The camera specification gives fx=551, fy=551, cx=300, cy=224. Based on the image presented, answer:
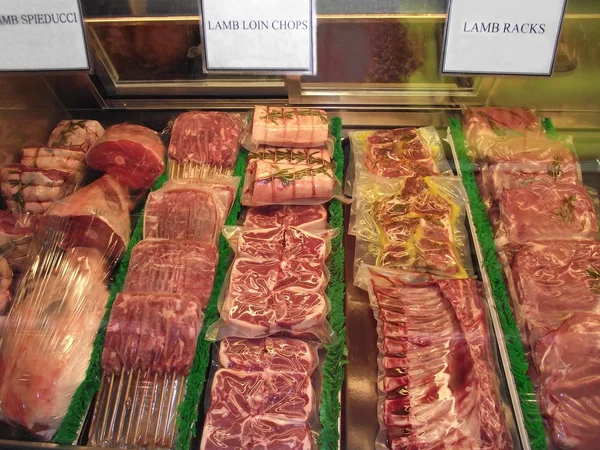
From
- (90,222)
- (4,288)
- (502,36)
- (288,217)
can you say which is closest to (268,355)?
(288,217)

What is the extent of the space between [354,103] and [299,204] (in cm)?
66

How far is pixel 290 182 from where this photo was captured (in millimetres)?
2531

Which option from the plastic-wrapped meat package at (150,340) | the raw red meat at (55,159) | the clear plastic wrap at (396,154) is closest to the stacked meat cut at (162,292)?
the plastic-wrapped meat package at (150,340)

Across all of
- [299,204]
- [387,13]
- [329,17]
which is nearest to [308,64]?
[329,17]

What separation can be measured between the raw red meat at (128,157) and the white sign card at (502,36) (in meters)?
1.43

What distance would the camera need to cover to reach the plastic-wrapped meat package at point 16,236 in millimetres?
2254

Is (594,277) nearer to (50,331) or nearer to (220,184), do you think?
(220,184)

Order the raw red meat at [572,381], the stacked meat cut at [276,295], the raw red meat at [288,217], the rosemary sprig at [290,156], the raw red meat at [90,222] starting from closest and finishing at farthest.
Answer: the raw red meat at [572,381] → the stacked meat cut at [276,295] → the raw red meat at [90,222] → the raw red meat at [288,217] → the rosemary sprig at [290,156]

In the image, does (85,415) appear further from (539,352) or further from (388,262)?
(539,352)

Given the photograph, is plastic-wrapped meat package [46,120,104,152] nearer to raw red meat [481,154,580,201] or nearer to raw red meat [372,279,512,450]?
raw red meat [372,279,512,450]

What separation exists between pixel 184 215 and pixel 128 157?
18.6 inches

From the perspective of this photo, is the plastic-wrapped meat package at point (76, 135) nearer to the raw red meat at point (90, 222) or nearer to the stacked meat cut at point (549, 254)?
the raw red meat at point (90, 222)

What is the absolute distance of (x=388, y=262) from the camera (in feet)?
7.65

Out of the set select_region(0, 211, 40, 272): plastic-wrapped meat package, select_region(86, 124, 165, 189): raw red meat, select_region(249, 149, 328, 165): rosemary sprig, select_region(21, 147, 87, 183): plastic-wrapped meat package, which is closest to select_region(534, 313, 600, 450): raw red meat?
select_region(249, 149, 328, 165): rosemary sprig
